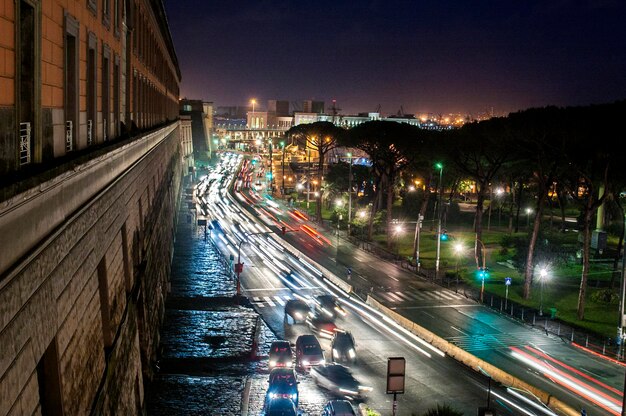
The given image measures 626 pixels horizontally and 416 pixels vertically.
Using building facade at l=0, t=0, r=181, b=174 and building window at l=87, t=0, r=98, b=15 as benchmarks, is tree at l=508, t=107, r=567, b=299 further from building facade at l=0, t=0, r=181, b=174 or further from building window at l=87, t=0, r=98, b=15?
building window at l=87, t=0, r=98, b=15

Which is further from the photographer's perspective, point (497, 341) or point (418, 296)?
point (418, 296)

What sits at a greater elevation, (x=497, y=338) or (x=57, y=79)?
(x=57, y=79)

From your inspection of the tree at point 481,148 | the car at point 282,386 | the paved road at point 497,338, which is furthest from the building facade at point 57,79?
the tree at point 481,148

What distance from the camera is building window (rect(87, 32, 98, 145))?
39.9 feet

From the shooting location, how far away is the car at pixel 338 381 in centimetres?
2258

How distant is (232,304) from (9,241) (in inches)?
1196

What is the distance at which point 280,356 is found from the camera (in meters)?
24.7

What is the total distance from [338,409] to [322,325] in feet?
37.3

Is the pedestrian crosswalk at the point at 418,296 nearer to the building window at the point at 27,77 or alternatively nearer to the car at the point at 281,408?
the car at the point at 281,408

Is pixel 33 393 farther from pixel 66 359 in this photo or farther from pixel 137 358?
pixel 137 358

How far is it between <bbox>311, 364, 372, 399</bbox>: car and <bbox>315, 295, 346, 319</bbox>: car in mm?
7993

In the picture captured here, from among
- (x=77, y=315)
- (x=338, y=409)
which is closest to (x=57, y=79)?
(x=77, y=315)

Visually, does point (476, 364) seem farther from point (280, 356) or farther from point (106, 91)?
point (106, 91)

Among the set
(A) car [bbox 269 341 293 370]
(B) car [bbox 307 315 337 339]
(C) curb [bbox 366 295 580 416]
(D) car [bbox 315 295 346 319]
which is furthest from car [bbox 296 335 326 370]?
(C) curb [bbox 366 295 580 416]
